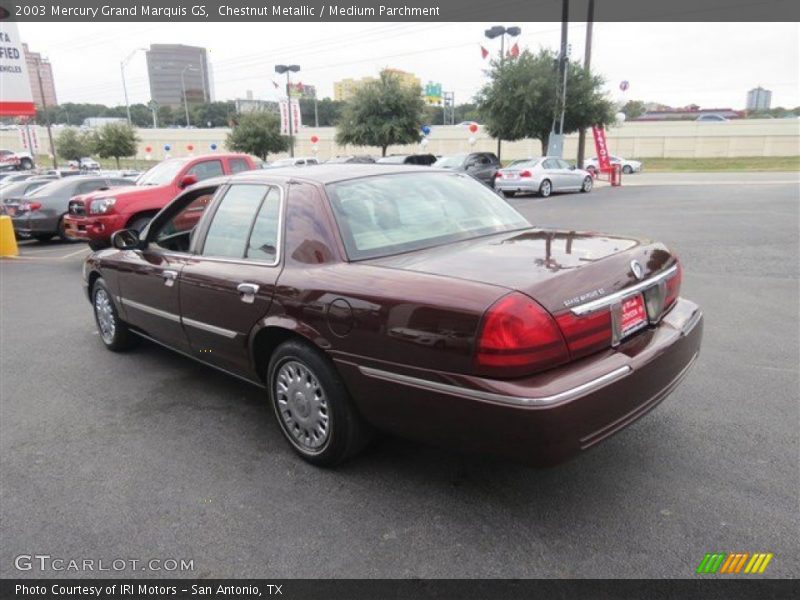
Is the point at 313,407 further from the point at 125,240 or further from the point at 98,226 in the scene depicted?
the point at 98,226

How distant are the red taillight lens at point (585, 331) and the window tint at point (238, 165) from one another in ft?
32.8

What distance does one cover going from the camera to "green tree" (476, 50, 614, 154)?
2747 cm

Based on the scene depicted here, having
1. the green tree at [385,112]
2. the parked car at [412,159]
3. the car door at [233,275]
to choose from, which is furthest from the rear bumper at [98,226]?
the green tree at [385,112]

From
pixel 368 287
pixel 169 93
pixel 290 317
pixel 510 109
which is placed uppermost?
pixel 169 93

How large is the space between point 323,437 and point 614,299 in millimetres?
1678

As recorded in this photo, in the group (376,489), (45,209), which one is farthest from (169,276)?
(45,209)

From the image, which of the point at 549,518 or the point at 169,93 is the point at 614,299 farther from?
the point at 169,93

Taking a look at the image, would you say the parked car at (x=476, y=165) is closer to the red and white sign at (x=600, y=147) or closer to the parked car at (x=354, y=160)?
the parked car at (x=354, y=160)

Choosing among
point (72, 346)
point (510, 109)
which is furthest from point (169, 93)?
point (72, 346)

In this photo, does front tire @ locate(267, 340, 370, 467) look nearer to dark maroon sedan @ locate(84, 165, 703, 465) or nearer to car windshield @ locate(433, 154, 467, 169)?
dark maroon sedan @ locate(84, 165, 703, 465)

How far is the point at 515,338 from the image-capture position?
2.45 m

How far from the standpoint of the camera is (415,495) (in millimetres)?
3068

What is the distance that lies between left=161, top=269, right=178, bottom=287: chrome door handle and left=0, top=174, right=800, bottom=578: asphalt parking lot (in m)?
0.87

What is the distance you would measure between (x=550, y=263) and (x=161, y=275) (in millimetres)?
2894
